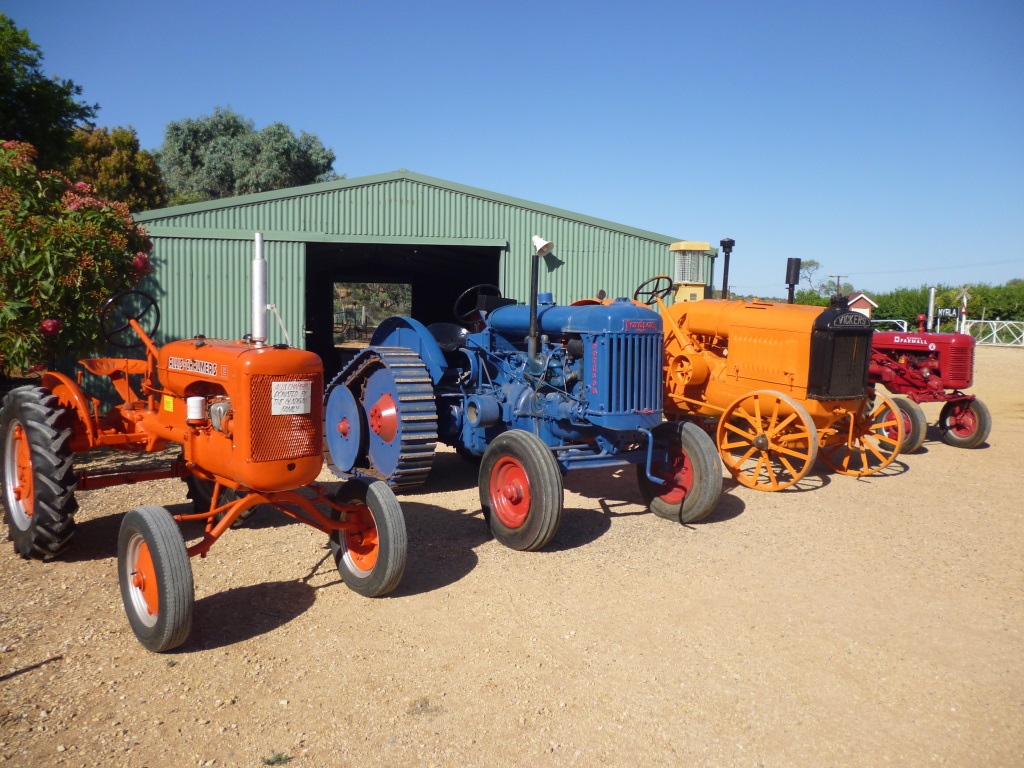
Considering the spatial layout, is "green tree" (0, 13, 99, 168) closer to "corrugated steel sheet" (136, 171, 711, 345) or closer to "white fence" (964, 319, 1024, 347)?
"corrugated steel sheet" (136, 171, 711, 345)

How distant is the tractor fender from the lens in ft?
23.2

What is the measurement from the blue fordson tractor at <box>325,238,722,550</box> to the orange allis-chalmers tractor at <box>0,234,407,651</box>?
1286mm

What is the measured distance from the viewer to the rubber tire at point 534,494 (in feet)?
16.6

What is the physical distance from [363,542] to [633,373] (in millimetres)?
2314

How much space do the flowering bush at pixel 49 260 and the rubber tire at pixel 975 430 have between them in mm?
9878

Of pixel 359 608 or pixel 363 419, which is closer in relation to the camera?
pixel 359 608

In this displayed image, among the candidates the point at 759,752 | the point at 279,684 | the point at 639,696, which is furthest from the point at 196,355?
the point at 759,752

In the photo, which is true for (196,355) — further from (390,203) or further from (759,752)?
(390,203)

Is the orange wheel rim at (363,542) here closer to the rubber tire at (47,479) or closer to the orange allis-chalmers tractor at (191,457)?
the orange allis-chalmers tractor at (191,457)

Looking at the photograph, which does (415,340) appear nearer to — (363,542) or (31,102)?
(363,542)

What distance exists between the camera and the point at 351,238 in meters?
10.9

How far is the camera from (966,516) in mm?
6625

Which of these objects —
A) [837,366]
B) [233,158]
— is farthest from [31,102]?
[233,158]

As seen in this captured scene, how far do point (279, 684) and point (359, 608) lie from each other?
33.6 inches
